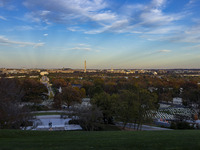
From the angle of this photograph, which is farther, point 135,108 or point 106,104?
point 106,104

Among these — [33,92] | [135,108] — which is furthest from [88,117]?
[33,92]

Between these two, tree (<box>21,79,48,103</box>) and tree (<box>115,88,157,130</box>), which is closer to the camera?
tree (<box>115,88,157,130</box>)

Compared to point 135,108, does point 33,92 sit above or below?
below

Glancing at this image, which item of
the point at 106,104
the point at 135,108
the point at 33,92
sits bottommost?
the point at 33,92

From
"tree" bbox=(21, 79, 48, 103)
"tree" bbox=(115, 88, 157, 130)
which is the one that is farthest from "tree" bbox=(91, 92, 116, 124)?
"tree" bbox=(21, 79, 48, 103)

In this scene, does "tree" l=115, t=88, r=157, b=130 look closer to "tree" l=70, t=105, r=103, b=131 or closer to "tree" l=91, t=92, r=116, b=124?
"tree" l=91, t=92, r=116, b=124

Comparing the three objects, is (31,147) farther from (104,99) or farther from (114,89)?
(114,89)

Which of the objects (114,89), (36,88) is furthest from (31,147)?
(114,89)

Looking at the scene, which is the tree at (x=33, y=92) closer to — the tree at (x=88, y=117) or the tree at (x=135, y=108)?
the tree at (x=88, y=117)

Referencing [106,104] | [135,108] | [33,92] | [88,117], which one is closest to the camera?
[88,117]

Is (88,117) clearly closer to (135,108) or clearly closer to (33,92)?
(135,108)

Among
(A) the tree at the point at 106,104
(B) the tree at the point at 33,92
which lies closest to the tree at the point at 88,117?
(A) the tree at the point at 106,104
